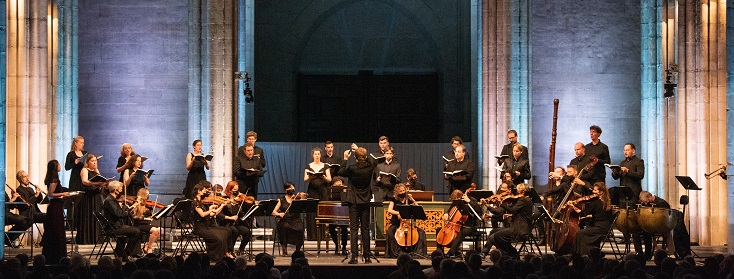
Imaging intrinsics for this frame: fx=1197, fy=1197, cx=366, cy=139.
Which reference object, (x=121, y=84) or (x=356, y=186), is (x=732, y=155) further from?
(x=121, y=84)

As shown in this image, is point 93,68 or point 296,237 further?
point 93,68

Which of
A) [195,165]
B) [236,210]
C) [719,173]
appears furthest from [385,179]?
[719,173]

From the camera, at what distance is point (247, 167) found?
18156 millimetres

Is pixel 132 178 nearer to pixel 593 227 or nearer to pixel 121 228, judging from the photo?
pixel 121 228

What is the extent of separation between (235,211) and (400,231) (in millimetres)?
2282

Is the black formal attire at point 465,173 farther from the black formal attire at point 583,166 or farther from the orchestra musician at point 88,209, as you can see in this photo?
the orchestra musician at point 88,209

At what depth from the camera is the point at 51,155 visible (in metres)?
20.2

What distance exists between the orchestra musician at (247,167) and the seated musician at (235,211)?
1.37 m

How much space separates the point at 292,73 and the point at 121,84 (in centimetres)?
578

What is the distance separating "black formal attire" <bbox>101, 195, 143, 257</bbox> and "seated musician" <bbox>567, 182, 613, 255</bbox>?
19.2ft

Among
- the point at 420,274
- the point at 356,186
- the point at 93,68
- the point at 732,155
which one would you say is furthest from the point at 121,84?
the point at 420,274

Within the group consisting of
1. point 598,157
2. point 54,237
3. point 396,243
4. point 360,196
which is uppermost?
point 598,157

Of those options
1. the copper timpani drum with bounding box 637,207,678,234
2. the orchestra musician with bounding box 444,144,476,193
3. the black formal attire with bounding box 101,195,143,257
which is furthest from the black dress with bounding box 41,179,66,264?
the copper timpani drum with bounding box 637,207,678,234

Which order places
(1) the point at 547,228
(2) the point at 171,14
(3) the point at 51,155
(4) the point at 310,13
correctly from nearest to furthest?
(1) the point at 547,228 < (3) the point at 51,155 < (2) the point at 171,14 < (4) the point at 310,13
